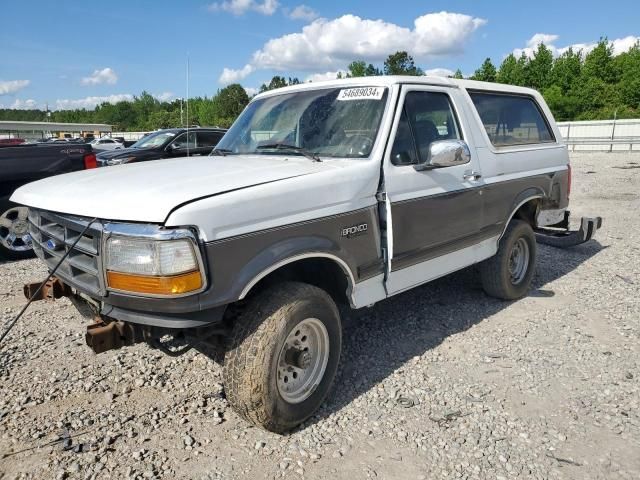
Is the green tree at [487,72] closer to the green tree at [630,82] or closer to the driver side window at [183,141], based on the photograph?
the green tree at [630,82]

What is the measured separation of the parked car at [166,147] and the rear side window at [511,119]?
711cm

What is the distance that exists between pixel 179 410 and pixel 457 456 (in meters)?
1.75

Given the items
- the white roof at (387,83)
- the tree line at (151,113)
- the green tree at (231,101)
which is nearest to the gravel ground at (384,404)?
the white roof at (387,83)

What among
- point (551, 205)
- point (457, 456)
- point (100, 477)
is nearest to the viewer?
point (100, 477)

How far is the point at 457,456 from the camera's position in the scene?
2869mm

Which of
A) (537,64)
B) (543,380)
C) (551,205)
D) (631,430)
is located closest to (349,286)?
(543,380)

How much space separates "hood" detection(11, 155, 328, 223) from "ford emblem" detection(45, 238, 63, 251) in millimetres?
210

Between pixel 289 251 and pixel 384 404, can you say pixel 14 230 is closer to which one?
pixel 289 251

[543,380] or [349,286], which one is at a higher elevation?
[349,286]

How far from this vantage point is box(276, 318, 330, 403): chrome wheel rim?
3055 millimetres

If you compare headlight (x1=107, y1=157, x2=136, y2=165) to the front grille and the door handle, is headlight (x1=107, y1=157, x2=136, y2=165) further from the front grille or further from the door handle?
the door handle

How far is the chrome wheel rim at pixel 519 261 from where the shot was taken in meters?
5.36

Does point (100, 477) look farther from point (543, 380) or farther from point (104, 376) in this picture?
point (543, 380)

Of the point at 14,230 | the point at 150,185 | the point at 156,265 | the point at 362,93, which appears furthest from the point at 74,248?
the point at 14,230
